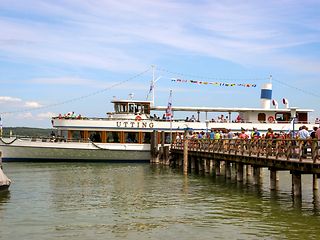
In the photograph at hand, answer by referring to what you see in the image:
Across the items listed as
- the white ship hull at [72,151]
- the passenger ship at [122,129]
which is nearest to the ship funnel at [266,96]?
the passenger ship at [122,129]

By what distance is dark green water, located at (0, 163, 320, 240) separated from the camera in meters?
15.2

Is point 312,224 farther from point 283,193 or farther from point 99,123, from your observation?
point 99,123

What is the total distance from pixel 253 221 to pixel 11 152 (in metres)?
29.9

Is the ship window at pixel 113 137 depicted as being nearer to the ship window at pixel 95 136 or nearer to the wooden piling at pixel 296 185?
the ship window at pixel 95 136

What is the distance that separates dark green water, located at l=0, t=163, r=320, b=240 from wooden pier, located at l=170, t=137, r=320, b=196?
3.21 ft

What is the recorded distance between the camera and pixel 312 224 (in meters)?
16.4

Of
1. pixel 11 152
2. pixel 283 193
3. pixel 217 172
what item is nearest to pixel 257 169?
pixel 283 193

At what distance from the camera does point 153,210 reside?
1898 cm

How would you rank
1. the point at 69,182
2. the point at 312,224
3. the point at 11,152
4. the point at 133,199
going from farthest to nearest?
the point at 11,152 → the point at 69,182 → the point at 133,199 → the point at 312,224

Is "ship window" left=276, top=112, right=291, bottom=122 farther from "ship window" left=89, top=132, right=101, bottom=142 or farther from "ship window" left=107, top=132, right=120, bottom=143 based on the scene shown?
"ship window" left=89, top=132, right=101, bottom=142

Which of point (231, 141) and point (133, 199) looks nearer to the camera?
point (133, 199)

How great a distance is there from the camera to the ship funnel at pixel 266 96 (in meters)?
49.8

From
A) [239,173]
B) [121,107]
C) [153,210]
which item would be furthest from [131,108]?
[153,210]

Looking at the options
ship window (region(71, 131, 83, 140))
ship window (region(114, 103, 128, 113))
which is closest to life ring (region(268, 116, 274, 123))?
ship window (region(114, 103, 128, 113))
